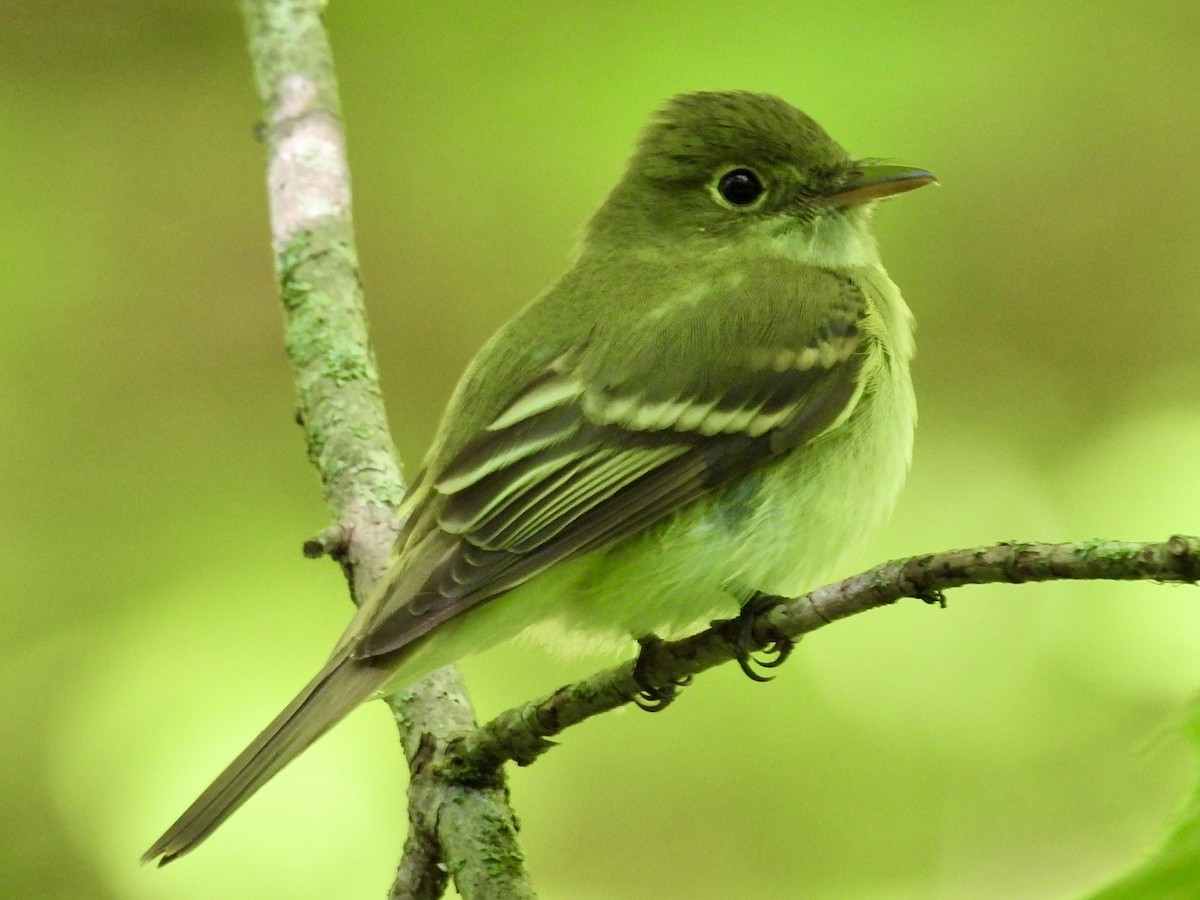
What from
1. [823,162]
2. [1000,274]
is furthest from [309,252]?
[1000,274]

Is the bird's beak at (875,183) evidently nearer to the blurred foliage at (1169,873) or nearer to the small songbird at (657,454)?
the small songbird at (657,454)

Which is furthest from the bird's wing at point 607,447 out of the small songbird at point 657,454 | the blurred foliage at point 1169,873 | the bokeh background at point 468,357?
the bokeh background at point 468,357

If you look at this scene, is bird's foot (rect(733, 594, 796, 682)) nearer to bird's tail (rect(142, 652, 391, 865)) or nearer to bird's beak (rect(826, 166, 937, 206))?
bird's tail (rect(142, 652, 391, 865))

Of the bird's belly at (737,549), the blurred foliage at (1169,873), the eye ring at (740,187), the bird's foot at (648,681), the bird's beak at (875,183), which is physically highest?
the eye ring at (740,187)

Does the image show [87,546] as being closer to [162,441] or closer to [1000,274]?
[162,441]

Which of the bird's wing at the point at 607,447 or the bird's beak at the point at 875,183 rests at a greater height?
the bird's beak at the point at 875,183

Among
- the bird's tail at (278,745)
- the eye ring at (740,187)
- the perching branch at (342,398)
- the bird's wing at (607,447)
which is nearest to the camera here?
the bird's tail at (278,745)
